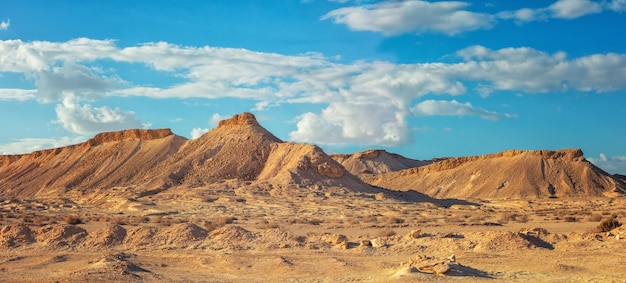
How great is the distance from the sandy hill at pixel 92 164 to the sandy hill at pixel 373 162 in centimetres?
4607

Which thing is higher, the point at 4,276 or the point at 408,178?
the point at 408,178

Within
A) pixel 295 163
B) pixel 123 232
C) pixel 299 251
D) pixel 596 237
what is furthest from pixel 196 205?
pixel 596 237

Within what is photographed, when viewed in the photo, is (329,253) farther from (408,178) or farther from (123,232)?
(408,178)

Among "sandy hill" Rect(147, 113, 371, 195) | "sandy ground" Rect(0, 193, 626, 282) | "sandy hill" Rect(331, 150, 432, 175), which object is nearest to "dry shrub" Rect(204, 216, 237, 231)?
"sandy ground" Rect(0, 193, 626, 282)

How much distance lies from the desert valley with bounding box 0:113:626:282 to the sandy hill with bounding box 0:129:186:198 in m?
0.27

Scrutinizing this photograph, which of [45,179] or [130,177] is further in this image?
[45,179]

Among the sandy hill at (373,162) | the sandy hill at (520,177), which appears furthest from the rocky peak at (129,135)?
the sandy hill at (373,162)

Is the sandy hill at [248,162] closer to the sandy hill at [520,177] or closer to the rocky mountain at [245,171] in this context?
the rocky mountain at [245,171]

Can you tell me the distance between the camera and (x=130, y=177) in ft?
235

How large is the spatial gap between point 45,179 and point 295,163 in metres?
37.1

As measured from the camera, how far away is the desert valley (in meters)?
16.9

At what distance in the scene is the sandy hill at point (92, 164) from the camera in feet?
242

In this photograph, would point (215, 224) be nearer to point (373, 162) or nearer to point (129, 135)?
point (129, 135)

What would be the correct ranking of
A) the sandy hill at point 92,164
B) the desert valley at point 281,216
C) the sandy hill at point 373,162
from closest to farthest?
the desert valley at point 281,216 → the sandy hill at point 92,164 → the sandy hill at point 373,162
